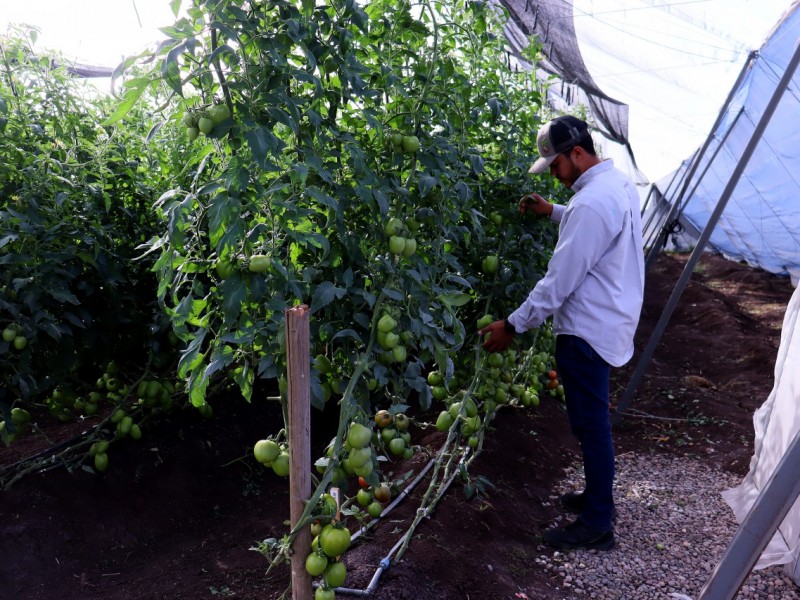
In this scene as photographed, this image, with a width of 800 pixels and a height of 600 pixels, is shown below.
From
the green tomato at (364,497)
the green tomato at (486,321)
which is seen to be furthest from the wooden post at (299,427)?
the green tomato at (486,321)

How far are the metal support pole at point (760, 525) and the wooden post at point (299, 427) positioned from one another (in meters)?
1.04

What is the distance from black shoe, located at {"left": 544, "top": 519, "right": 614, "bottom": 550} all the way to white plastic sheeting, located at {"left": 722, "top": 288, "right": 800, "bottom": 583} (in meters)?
0.62

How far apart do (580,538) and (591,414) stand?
0.58 metres

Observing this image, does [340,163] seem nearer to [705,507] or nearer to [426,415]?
[426,415]

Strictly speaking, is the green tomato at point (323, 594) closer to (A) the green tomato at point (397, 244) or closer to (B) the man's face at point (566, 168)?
(A) the green tomato at point (397, 244)

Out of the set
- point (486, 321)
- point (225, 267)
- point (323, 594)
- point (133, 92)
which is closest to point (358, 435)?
point (323, 594)

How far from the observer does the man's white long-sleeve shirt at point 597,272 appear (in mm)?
2670

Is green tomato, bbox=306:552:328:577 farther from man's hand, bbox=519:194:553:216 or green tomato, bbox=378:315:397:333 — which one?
man's hand, bbox=519:194:553:216

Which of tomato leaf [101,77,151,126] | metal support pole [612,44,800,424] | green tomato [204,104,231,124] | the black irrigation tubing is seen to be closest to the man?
metal support pole [612,44,800,424]

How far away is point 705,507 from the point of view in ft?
11.5

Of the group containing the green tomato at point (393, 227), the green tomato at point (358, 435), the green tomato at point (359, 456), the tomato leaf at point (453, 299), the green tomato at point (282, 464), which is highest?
the green tomato at point (393, 227)

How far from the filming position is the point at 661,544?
309 centimetres

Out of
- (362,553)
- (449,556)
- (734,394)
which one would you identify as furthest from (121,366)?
(734,394)

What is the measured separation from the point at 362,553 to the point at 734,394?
418 cm
